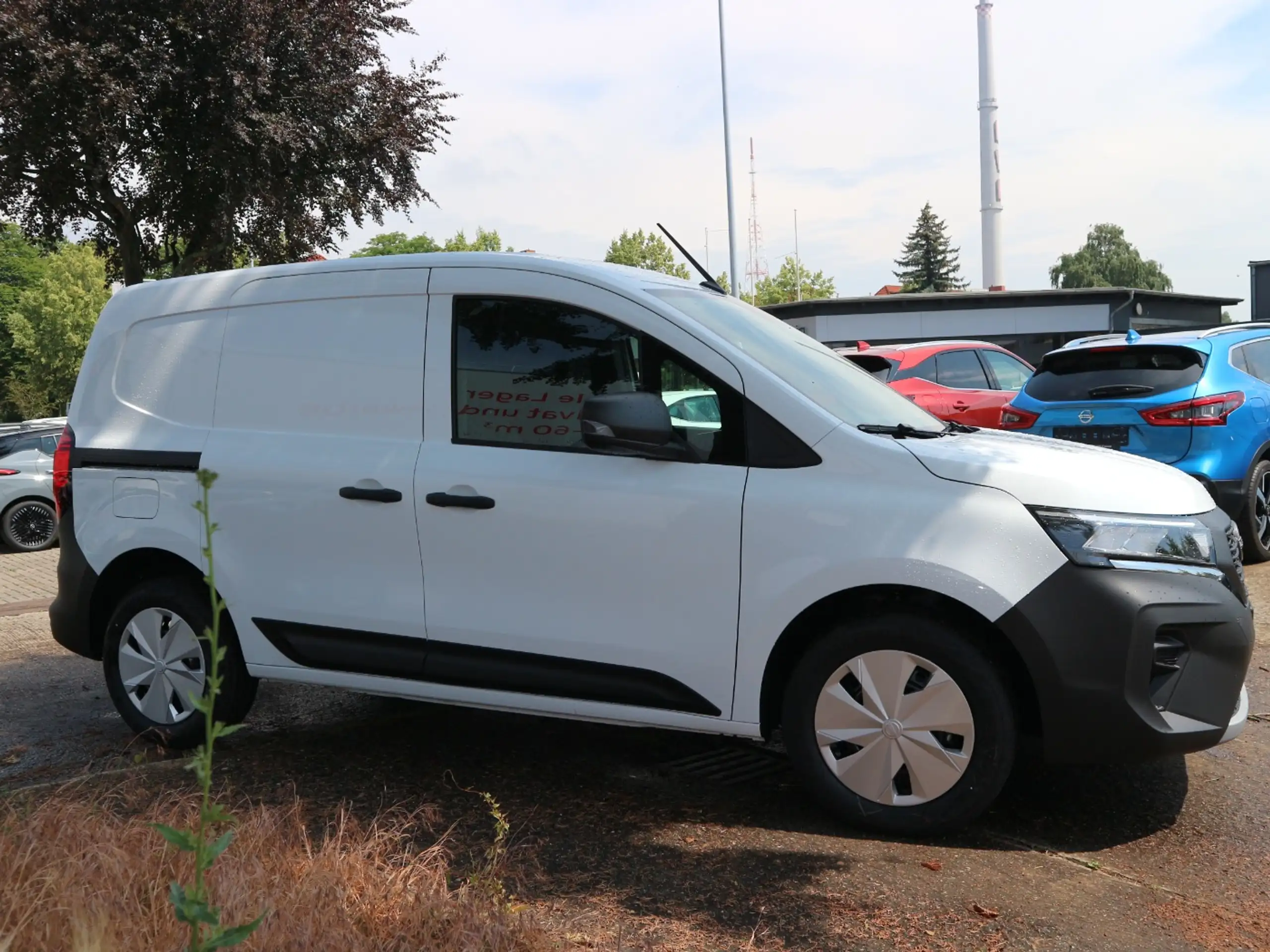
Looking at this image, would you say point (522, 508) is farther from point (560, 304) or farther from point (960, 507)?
point (960, 507)

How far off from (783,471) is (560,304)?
42.5 inches

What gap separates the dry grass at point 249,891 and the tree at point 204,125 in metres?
13.2

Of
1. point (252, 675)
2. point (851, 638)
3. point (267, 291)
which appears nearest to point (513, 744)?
point (252, 675)

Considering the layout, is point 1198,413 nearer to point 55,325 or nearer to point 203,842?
point 203,842

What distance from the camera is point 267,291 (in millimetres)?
4879

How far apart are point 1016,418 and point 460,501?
558 cm

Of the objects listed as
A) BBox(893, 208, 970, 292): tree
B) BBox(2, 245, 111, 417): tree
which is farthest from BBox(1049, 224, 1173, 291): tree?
BBox(2, 245, 111, 417): tree

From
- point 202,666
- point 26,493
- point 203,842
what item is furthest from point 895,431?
point 26,493

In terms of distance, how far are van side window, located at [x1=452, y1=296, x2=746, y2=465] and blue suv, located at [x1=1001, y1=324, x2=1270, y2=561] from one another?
4656mm

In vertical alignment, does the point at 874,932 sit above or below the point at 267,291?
below

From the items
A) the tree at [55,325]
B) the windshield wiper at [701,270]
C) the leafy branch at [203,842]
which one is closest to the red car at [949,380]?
the windshield wiper at [701,270]

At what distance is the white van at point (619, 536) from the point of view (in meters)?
3.69

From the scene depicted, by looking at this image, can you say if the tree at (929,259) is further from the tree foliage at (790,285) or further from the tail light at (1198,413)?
the tail light at (1198,413)

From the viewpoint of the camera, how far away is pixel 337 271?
4.75m
